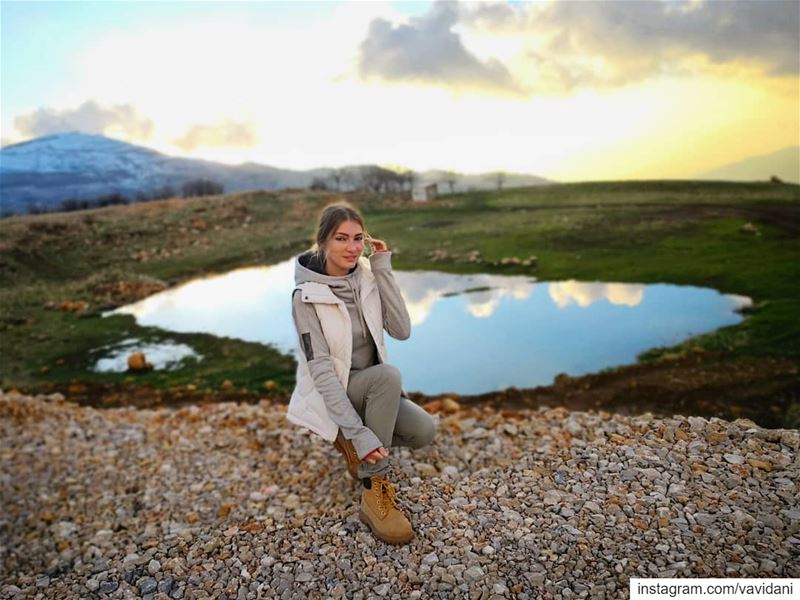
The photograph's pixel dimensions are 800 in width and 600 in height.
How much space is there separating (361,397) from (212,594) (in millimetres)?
1765

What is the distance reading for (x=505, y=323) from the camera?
12.0 m

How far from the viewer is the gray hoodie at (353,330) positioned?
4.12 metres

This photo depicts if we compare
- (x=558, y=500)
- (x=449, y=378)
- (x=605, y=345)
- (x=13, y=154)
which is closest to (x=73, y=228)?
(x=13, y=154)

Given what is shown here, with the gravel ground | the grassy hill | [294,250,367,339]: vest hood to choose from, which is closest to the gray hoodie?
[294,250,367,339]: vest hood

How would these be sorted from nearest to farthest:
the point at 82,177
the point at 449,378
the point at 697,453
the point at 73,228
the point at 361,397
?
the point at 361,397 → the point at 697,453 → the point at 449,378 → the point at 73,228 → the point at 82,177

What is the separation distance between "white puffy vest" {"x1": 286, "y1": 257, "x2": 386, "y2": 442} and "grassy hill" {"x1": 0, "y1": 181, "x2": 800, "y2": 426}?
6.05 metres

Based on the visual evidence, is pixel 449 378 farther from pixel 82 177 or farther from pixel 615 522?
pixel 82 177

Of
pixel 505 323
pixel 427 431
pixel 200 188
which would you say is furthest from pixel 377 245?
pixel 200 188

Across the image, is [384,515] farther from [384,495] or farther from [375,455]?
[375,455]

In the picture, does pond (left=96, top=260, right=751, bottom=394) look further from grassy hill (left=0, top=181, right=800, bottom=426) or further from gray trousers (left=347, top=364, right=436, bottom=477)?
gray trousers (left=347, top=364, right=436, bottom=477)

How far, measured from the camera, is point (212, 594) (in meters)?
3.91

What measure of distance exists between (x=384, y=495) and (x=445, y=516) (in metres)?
0.56

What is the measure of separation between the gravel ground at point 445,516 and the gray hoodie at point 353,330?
96 centimetres

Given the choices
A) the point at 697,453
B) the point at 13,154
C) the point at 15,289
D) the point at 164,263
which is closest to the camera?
the point at 697,453
